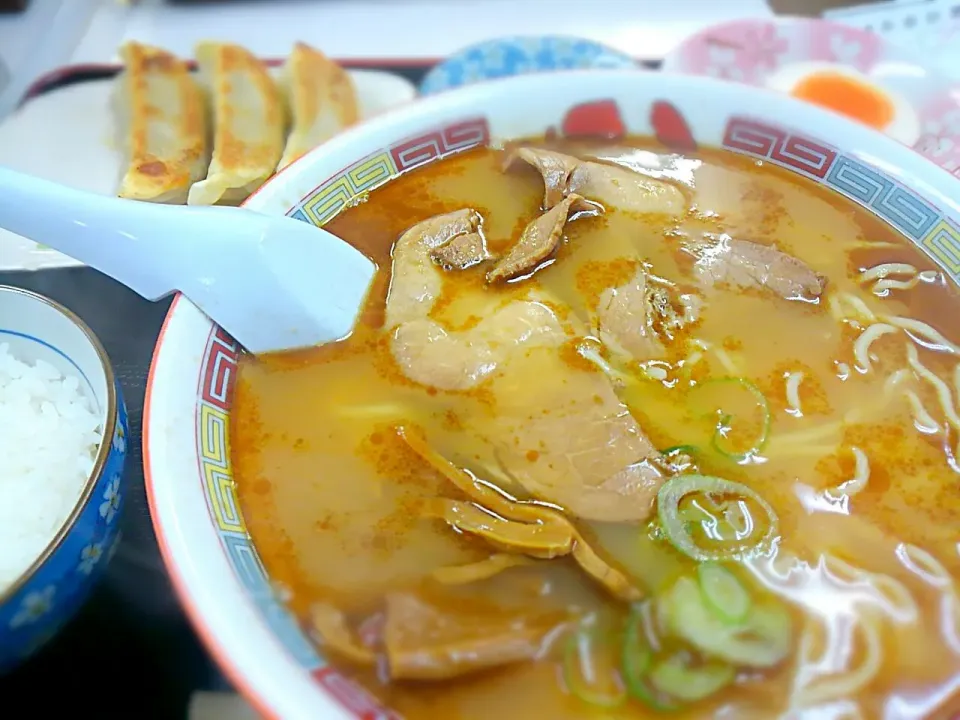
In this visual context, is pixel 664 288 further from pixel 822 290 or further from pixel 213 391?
pixel 213 391

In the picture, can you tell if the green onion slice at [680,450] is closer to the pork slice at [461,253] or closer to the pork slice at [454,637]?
the pork slice at [454,637]

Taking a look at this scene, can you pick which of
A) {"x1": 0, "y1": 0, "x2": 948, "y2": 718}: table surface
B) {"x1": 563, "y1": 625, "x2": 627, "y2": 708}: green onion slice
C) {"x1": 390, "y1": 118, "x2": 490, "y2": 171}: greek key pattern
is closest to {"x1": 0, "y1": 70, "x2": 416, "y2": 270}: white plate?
{"x1": 0, "y1": 0, "x2": 948, "y2": 718}: table surface

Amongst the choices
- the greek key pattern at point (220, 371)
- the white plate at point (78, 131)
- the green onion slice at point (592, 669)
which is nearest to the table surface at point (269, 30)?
the white plate at point (78, 131)

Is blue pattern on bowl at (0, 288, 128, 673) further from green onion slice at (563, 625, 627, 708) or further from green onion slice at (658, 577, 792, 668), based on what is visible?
green onion slice at (658, 577, 792, 668)

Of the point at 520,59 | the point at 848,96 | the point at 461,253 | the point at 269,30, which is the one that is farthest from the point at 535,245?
the point at 269,30

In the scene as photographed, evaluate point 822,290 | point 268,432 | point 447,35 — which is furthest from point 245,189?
point 822,290
